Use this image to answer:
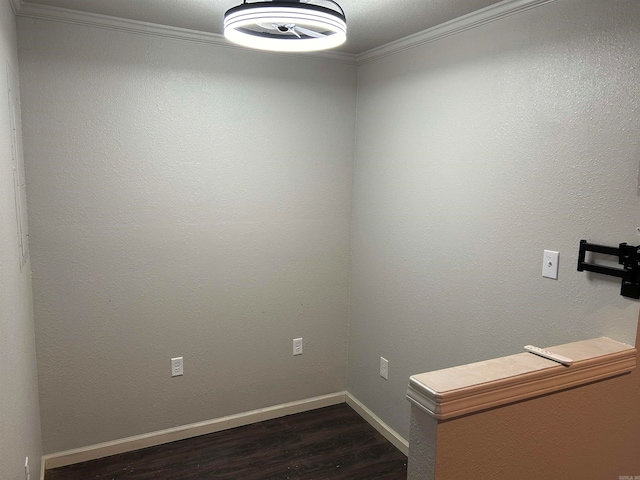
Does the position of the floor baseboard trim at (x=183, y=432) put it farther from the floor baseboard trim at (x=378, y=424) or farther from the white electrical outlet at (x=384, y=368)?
the white electrical outlet at (x=384, y=368)

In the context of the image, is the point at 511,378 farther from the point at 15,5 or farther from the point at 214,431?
the point at 15,5

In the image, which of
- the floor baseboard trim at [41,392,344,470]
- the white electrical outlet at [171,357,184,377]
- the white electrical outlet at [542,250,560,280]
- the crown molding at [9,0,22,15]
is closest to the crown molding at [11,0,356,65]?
the crown molding at [9,0,22,15]

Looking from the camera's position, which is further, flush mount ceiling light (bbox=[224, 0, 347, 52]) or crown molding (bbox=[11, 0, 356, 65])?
crown molding (bbox=[11, 0, 356, 65])

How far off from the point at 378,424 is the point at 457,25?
7.91 feet

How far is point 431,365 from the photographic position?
264cm

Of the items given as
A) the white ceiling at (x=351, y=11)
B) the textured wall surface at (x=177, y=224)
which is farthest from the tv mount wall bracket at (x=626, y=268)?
the textured wall surface at (x=177, y=224)

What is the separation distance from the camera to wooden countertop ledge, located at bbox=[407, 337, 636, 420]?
1.32m

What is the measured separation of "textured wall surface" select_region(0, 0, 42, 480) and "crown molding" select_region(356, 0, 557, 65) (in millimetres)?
1917

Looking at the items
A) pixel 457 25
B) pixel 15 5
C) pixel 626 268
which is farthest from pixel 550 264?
pixel 15 5

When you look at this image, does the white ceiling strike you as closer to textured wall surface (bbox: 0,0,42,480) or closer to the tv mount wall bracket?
textured wall surface (bbox: 0,0,42,480)

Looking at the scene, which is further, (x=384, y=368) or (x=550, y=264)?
(x=384, y=368)

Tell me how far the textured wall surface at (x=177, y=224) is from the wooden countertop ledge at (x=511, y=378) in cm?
179

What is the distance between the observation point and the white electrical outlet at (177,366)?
2869 millimetres

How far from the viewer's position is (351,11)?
2.23 meters
